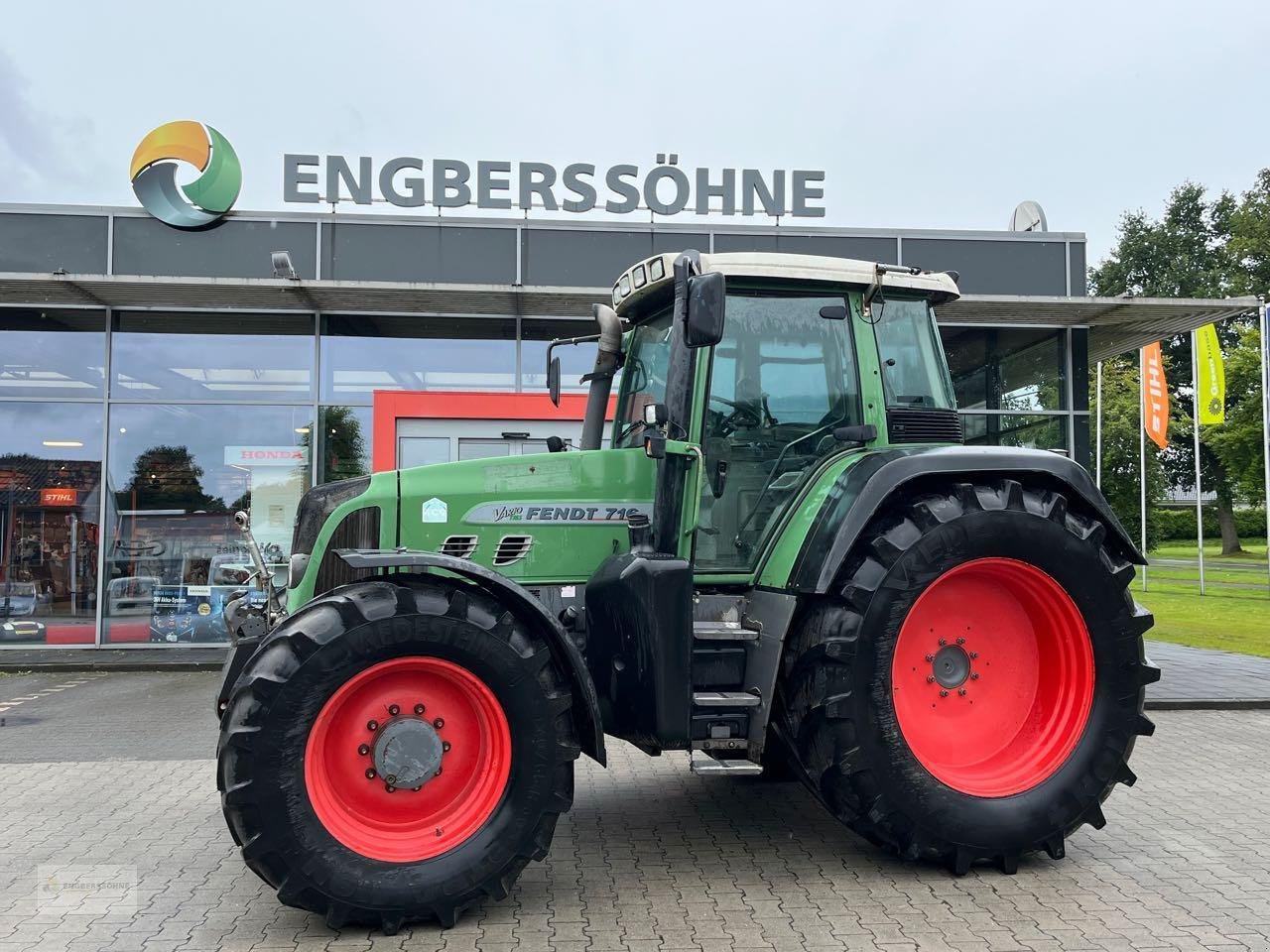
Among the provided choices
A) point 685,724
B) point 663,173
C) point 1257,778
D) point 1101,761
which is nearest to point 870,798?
point 685,724

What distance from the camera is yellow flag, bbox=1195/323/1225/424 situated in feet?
63.8

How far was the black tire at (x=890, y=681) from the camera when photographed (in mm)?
4070

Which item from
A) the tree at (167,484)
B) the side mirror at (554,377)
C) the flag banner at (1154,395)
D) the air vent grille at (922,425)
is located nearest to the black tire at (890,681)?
the air vent grille at (922,425)

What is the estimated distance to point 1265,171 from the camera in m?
47.0

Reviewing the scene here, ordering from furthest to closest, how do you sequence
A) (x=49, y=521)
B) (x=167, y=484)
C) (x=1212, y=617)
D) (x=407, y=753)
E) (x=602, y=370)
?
(x=1212, y=617)
(x=167, y=484)
(x=49, y=521)
(x=602, y=370)
(x=407, y=753)

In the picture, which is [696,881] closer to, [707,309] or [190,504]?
[707,309]

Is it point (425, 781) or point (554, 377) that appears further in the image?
point (554, 377)

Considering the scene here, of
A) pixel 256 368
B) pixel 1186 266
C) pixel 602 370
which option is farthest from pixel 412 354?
pixel 1186 266

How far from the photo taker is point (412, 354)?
1255cm

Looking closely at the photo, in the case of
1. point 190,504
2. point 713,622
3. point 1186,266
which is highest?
point 1186,266

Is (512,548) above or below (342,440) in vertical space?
below

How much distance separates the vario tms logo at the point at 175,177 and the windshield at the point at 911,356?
951 cm

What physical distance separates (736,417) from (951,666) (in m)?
1.48

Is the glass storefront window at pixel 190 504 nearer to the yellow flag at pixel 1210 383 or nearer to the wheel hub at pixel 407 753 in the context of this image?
the wheel hub at pixel 407 753
